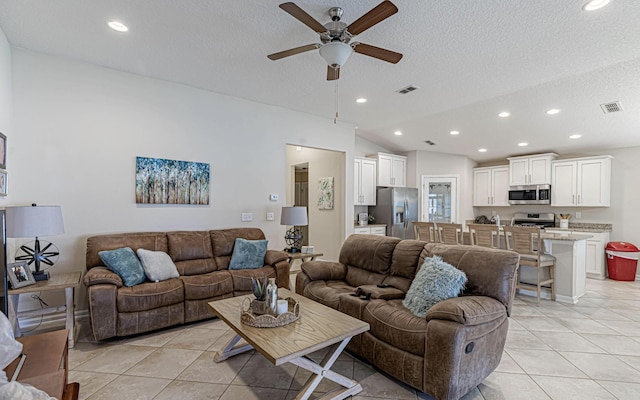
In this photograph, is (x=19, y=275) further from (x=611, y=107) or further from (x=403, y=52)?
(x=611, y=107)

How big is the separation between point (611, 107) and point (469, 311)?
177 inches

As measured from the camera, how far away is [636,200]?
17.9 feet

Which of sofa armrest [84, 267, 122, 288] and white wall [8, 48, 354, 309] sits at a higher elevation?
white wall [8, 48, 354, 309]

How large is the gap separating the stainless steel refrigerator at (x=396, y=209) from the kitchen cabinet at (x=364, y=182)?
0.18m

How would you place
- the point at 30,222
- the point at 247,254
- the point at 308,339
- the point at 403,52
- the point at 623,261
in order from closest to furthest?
the point at 308,339, the point at 30,222, the point at 403,52, the point at 247,254, the point at 623,261

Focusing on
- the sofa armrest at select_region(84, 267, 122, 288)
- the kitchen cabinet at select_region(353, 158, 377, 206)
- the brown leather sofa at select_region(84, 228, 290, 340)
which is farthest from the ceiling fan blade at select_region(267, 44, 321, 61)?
the kitchen cabinet at select_region(353, 158, 377, 206)

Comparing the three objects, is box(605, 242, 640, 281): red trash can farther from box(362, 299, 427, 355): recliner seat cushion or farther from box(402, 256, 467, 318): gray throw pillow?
box(362, 299, 427, 355): recliner seat cushion

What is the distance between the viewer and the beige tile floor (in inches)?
83.7

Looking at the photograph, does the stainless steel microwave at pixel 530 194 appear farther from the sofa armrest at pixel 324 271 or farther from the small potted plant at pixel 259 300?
the small potted plant at pixel 259 300

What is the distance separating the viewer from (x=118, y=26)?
2.69 meters

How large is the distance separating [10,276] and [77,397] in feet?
4.43

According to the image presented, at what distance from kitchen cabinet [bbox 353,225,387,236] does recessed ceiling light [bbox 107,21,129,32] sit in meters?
4.62

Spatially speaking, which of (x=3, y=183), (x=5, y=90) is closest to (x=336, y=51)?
(x=5, y=90)

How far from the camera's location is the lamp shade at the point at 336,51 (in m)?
2.38
